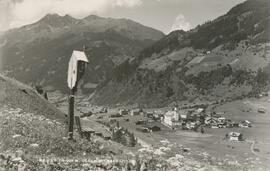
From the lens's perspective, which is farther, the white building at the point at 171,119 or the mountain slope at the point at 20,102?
the white building at the point at 171,119

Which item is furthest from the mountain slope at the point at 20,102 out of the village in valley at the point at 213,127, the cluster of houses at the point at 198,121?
the cluster of houses at the point at 198,121

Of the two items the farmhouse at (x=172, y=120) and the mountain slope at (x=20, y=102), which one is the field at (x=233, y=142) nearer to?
the farmhouse at (x=172, y=120)

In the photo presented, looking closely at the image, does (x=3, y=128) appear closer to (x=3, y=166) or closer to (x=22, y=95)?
(x=3, y=166)

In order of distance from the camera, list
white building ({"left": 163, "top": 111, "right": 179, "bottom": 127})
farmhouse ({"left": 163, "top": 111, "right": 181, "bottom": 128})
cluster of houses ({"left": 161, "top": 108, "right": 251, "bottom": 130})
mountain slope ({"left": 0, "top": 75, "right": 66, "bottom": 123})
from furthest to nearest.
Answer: white building ({"left": 163, "top": 111, "right": 179, "bottom": 127}) → farmhouse ({"left": 163, "top": 111, "right": 181, "bottom": 128}) → cluster of houses ({"left": 161, "top": 108, "right": 251, "bottom": 130}) → mountain slope ({"left": 0, "top": 75, "right": 66, "bottom": 123})

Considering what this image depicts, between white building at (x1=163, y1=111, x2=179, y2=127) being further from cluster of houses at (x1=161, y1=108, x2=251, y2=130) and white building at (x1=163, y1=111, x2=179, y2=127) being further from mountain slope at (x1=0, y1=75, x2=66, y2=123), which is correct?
mountain slope at (x1=0, y1=75, x2=66, y2=123)

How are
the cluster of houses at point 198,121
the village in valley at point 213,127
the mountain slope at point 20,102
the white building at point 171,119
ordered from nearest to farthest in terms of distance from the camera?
the mountain slope at point 20,102 < the village in valley at point 213,127 < the cluster of houses at point 198,121 < the white building at point 171,119

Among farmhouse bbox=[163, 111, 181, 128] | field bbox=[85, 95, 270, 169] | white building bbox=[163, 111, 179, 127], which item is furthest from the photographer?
white building bbox=[163, 111, 179, 127]

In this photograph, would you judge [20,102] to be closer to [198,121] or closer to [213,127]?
[213,127]

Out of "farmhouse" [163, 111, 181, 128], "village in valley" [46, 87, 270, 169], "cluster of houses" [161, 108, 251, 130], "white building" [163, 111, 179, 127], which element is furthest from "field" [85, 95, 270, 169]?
"white building" [163, 111, 179, 127]

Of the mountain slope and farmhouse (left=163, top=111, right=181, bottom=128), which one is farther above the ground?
the mountain slope

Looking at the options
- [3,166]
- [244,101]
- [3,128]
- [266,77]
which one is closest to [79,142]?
[3,128]

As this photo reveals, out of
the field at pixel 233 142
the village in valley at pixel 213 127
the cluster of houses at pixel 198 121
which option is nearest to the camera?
the field at pixel 233 142

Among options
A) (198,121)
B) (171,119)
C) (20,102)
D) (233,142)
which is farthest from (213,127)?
(20,102)

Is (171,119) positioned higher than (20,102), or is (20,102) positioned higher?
(20,102)
